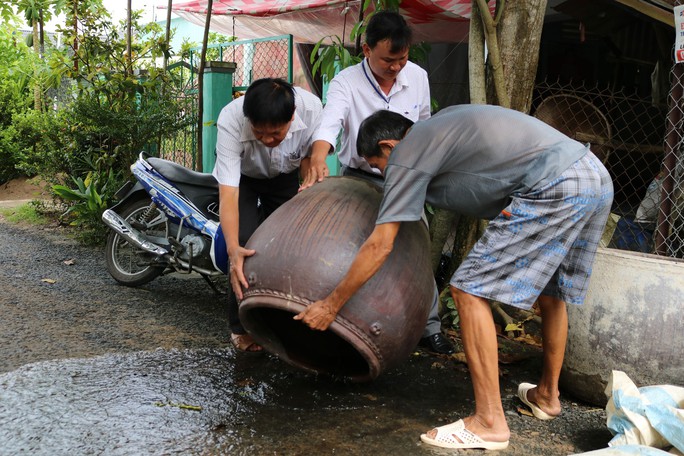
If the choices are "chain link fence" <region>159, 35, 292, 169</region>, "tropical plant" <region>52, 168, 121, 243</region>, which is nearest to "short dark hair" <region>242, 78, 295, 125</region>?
"chain link fence" <region>159, 35, 292, 169</region>

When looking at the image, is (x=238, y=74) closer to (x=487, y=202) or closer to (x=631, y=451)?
(x=487, y=202)

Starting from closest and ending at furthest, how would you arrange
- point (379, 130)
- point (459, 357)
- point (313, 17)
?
point (379, 130) → point (459, 357) → point (313, 17)

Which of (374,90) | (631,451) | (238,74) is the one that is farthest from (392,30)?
(238,74)

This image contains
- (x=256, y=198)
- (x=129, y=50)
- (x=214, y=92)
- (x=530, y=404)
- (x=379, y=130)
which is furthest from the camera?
(x=129, y=50)

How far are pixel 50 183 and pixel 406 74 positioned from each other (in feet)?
16.5

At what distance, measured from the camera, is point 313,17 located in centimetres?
893

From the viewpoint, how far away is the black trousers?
3.88m

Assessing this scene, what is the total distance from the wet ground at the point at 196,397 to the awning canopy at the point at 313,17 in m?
3.59

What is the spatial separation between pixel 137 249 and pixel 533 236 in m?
3.18

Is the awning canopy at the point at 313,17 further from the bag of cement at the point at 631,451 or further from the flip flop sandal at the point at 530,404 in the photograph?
the bag of cement at the point at 631,451

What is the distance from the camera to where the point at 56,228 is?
7.49 m

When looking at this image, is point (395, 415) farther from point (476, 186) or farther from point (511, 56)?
point (511, 56)

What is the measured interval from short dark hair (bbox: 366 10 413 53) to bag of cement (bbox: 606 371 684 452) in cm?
191

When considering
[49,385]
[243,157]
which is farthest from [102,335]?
[243,157]
